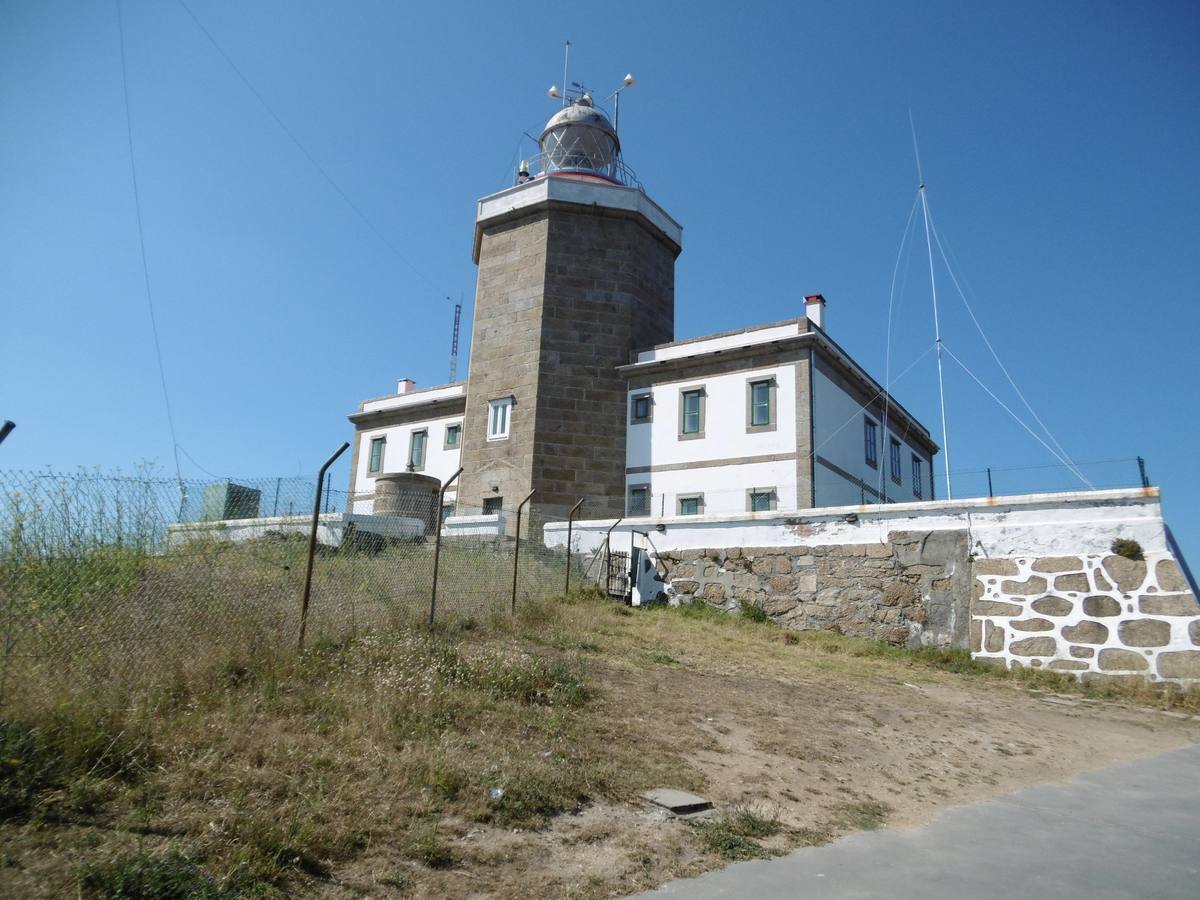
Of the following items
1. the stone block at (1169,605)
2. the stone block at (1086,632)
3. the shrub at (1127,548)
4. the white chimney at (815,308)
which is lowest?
the stone block at (1086,632)

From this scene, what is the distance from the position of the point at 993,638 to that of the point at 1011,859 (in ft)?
30.5

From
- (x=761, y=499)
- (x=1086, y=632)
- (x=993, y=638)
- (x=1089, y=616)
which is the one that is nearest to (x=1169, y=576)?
(x=1089, y=616)

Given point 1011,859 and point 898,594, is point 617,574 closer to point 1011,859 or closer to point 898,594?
point 898,594

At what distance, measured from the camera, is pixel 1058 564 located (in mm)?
13195

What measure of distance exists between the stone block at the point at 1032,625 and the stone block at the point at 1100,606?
587 mm

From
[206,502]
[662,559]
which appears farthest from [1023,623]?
[206,502]

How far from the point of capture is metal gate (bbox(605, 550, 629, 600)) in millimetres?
18281

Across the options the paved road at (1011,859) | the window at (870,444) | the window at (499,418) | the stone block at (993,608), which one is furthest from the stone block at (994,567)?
the window at (499,418)

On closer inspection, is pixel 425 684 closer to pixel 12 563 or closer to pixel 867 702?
pixel 12 563

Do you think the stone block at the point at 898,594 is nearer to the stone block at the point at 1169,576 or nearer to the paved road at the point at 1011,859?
the stone block at the point at 1169,576

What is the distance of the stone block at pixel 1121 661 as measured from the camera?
12.0 metres

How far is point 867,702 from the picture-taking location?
992 cm

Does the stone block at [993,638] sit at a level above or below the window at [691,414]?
below

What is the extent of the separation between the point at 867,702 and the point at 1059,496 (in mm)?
6125
